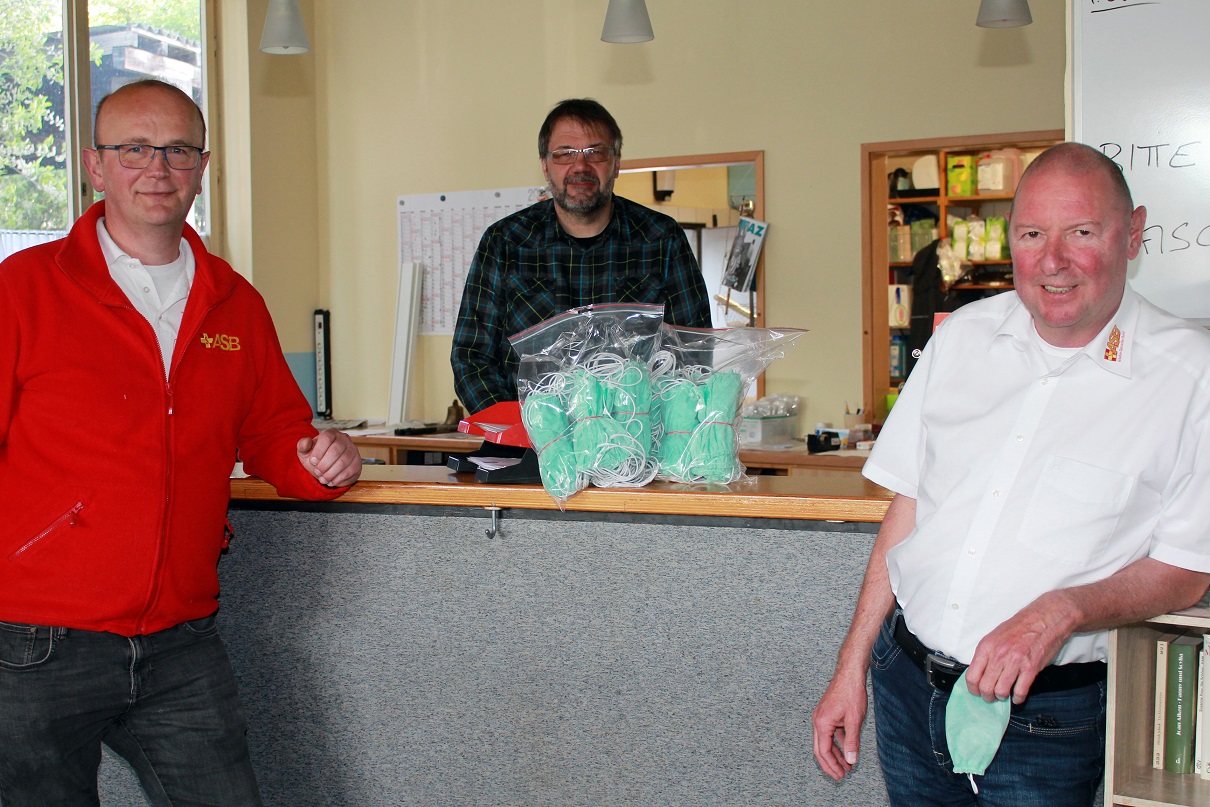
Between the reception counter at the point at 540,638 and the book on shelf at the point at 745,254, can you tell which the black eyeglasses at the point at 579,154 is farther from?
the book on shelf at the point at 745,254

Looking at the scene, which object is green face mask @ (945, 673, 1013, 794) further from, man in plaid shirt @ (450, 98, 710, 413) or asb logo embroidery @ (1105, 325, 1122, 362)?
man in plaid shirt @ (450, 98, 710, 413)

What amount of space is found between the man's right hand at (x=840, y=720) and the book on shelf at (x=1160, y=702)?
0.39 metres

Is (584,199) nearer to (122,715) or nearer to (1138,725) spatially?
(122,715)

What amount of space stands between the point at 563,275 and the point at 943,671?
1.49 meters

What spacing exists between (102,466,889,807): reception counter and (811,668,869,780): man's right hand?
0.21 m

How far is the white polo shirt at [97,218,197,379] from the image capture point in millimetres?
1677

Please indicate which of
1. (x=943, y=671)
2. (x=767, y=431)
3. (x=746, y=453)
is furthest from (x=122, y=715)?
(x=767, y=431)

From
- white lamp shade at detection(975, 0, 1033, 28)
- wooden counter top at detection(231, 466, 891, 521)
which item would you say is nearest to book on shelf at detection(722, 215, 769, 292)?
white lamp shade at detection(975, 0, 1033, 28)

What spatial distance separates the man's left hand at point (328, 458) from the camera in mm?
1807

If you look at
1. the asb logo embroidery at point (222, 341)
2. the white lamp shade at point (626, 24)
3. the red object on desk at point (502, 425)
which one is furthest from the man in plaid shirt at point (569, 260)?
the white lamp shade at point (626, 24)

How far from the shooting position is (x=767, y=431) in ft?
14.6

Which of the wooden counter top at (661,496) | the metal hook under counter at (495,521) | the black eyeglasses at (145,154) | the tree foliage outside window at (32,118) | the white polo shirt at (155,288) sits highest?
the tree foliage outside window at (32,118)

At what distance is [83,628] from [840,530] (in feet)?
3.73

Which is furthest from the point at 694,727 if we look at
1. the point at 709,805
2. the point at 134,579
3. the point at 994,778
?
the point at 134,579
